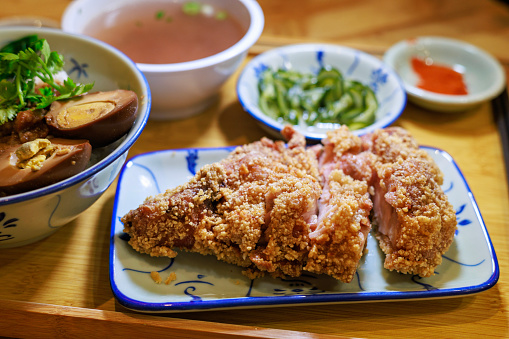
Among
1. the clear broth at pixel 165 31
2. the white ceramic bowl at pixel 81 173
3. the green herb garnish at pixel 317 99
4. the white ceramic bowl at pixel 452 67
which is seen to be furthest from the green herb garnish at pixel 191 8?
the white ceramic bowl at pixel 452 67

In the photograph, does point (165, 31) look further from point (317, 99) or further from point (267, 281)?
point (267, 281)

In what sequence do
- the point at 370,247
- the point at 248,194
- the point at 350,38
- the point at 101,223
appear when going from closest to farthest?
the point at 248,194, the point at 370,247, the point at 101,223, the point at 350,38

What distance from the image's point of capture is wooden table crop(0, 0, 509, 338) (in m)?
1.55

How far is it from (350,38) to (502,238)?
80.4 inches

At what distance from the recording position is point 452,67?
3.13 metres

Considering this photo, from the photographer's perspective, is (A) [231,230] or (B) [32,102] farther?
(B) [32,102]

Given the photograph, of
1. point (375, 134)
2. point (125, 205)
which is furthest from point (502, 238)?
point (125, 205)

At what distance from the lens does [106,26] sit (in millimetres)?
2594

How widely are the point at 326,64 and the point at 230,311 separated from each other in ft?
6.12

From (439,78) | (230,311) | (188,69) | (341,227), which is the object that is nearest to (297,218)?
(341,227)

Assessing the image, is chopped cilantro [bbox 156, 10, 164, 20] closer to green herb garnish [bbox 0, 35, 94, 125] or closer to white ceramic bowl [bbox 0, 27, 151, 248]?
white ceramic bowl [bbox 0, 27, 151, 248]

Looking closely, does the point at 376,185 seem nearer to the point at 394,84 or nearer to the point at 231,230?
the point at 231,230

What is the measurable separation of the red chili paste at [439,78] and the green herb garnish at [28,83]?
218 cm

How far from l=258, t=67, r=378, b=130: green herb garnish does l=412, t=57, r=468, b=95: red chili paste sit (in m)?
0.53
